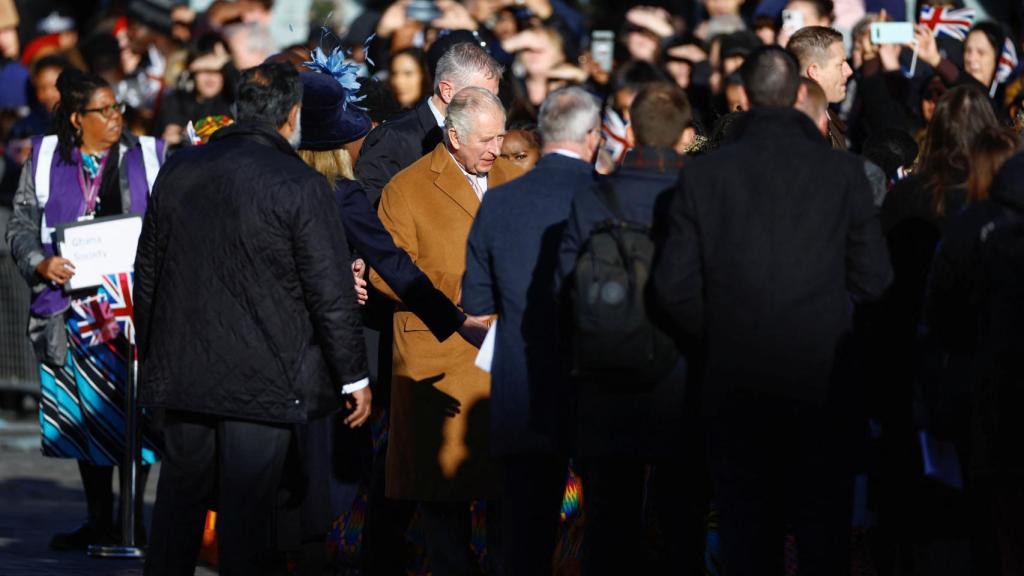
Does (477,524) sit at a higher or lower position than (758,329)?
lower

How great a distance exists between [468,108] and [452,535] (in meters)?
1.72

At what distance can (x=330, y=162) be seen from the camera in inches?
320

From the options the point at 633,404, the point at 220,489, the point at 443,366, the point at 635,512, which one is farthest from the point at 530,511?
the point at 220,489

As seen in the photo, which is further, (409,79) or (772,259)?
(409,79)

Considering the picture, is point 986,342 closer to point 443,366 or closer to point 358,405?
point 358,405

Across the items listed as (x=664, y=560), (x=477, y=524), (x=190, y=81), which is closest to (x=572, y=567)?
(x=477, y=524)

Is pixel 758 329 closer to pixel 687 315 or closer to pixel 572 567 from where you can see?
pixel 687 315

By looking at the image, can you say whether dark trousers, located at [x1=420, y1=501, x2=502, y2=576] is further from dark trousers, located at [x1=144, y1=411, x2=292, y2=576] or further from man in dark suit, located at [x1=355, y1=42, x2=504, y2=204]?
man in dark suit, located at [x1=355, y1=42, x2=504, y2=204]

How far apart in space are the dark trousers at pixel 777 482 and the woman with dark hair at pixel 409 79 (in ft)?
20.1

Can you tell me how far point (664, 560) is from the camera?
23.7 ft

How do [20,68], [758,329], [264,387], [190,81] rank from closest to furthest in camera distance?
[758,329], [264,387], [190,81], [20,68]

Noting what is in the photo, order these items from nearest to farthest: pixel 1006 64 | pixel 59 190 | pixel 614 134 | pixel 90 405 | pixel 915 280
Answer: pixel 915 280
pixel 59 190
pixel 90 405
pixel 1006 64
pixel 614 134

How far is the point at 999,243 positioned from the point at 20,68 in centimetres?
1308

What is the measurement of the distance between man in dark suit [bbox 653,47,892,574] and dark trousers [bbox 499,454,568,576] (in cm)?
89
